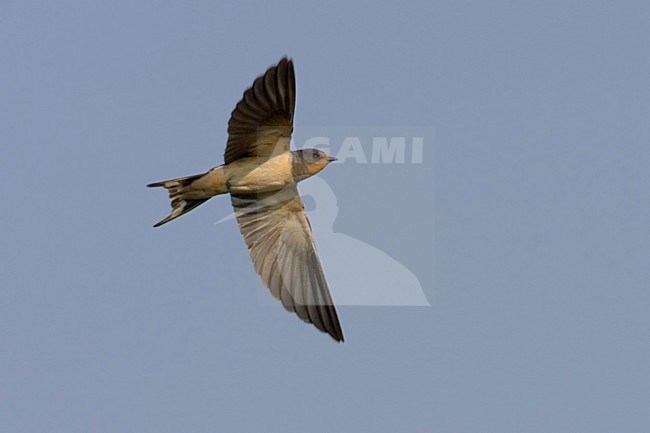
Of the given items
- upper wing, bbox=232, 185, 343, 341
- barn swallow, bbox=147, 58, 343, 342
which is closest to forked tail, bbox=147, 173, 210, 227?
barn swallow, bbox=147, 58, 343, 342

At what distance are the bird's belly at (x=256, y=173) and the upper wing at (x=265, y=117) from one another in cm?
8

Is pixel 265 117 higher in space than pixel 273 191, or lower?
higher

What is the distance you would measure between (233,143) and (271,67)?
1034 mm

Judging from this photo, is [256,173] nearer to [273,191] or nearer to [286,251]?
[273,191]

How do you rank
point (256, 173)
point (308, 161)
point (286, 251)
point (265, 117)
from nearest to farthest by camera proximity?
1. point (265, 117)
2. point (256, 173)
3. point (308, 161)
4. point (286, 251)

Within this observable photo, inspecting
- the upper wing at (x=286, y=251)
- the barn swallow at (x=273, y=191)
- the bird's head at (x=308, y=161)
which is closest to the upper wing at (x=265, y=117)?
the barn swallow at (x=273, y=191)

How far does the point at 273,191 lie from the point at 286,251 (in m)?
0.77

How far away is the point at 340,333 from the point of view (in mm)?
14742

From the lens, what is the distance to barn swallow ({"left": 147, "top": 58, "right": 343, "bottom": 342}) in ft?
44.0

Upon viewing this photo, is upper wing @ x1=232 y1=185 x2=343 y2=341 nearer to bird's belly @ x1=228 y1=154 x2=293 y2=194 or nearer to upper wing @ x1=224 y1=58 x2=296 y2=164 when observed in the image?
bird's belly @ x1=228 y1=154 x2=293 y2=194

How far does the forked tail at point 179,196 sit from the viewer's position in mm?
14102

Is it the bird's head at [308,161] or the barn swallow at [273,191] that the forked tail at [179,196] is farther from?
the bird's head at [308,161]

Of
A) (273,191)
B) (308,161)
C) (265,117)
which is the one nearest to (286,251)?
(273,191)

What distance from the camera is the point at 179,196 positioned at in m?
14.2
